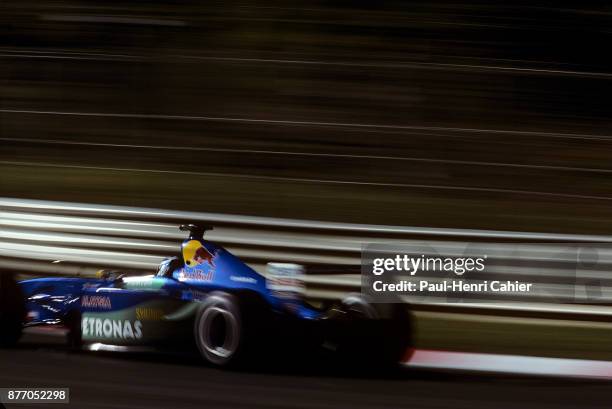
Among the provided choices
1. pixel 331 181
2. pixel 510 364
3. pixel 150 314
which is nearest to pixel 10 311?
pixel 150 314

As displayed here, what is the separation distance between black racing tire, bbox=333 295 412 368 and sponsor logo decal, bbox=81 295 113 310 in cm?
122

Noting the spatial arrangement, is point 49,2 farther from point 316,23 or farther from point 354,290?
point 354,290

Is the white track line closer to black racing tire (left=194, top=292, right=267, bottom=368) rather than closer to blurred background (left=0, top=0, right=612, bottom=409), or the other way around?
black racing tire (left=194, top=292, right=267, bottom=368)

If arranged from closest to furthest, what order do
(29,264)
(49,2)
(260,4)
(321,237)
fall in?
(321,237), (29,264), (260,4), (49,2)

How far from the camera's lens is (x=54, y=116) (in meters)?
11.6

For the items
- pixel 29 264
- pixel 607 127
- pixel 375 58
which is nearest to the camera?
pixel 29 264

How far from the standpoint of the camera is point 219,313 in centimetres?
479

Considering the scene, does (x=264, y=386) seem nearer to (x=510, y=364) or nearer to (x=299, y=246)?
(x=510, y=364)

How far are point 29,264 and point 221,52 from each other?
533 centimetres

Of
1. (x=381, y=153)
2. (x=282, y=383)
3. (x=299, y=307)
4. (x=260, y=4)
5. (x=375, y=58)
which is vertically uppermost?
(x=260, y=4)

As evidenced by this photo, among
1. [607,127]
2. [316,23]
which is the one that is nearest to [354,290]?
[607,127]

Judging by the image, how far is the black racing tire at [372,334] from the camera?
4789mm

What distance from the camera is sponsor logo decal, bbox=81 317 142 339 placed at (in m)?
5.00
